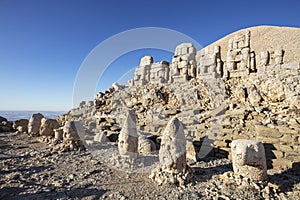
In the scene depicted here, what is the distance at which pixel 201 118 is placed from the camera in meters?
11.2

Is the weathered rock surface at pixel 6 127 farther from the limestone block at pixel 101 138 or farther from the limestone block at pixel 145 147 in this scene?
the limestone block at pixel 145 147

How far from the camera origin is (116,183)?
541cm

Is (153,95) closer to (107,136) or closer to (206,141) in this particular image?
(107,136)

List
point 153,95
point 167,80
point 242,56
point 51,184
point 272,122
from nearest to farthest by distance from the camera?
point 51,184, point 272,122, point 242,56, point 153,95, point 167,80

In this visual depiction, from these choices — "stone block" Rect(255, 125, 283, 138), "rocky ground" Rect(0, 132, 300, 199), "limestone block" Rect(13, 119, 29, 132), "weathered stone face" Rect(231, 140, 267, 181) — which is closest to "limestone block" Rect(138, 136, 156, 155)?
"rocky ground" Rect(0, 132, 300, 199)

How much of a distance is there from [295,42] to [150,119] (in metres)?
39.0

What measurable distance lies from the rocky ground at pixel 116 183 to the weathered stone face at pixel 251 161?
0.68ft

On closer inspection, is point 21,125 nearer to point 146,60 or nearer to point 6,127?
point 6,127

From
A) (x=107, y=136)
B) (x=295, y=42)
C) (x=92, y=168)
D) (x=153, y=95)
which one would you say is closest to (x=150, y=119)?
(x=107, y=136)

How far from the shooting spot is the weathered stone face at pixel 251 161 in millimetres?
5152

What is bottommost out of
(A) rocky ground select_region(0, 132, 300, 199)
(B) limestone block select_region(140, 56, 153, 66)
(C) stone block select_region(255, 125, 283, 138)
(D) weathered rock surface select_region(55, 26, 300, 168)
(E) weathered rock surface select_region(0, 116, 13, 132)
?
(A) rocky ground select_region(0, 132, 300, 199)

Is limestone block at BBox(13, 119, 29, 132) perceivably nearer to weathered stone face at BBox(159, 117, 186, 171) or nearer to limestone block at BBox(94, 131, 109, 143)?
limestone block at BBox(94, 131, 109, 143)

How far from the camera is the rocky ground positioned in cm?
468

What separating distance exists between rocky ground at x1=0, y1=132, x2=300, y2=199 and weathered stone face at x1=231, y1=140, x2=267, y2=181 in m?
0.21
